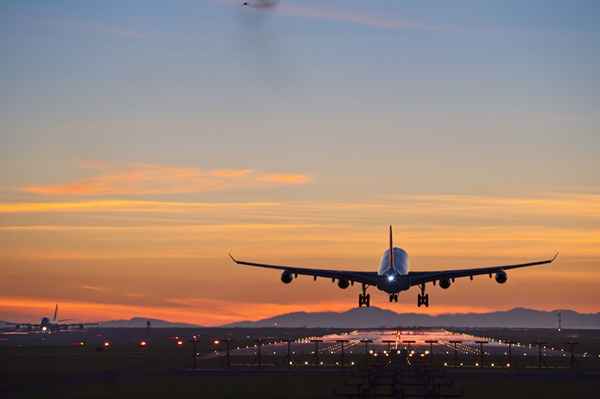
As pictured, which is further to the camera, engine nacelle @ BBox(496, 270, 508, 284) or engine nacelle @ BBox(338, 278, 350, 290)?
engine nacelle @ BBox(338, 278, 350, 290)

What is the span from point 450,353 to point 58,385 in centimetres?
6556

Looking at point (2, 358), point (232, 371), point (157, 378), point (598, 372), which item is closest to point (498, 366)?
point (598, 372)

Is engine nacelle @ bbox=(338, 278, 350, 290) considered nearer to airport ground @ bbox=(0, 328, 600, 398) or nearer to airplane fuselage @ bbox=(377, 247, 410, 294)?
airplane fuselage @ bbox=(377, 247, 410, 294)

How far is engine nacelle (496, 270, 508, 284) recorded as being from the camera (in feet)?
394

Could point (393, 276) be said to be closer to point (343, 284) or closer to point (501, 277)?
point (343, 284)

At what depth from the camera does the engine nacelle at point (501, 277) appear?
120m

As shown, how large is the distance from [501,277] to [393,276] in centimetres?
1208

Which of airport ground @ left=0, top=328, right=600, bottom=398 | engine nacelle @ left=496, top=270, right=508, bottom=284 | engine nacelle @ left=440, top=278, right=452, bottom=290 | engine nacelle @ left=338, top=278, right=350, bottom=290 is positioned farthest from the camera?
engine nacelle @ left=338, top=278, right=350, bottom=290

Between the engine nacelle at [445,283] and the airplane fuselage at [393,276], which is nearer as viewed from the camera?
the airplane fuselage at [393,276]

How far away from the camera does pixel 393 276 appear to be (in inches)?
4643

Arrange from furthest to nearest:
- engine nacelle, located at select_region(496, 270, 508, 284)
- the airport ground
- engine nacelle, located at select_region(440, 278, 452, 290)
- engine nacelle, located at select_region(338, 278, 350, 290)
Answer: engine nacelle, located at select_region(338, 278, 350, 290) → engine nacelle, located at select_region(440, 278, 452, 290) → engine nacelle, located at select_region(496, 270, 508, 284) → the airport ground

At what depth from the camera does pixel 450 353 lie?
138375 mm

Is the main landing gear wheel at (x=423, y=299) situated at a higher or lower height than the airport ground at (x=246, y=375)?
higher

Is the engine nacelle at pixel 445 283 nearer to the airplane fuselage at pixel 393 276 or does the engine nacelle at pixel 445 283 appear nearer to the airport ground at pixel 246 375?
the airplane fuselage at pixel 393 276
